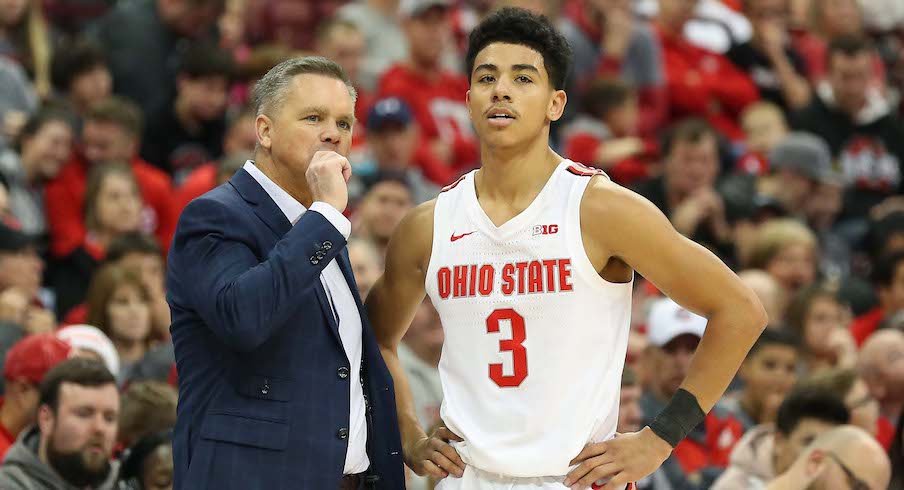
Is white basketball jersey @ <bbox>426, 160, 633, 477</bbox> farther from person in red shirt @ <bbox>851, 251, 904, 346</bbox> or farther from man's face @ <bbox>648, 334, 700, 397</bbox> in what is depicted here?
person in red shirt @ <bbox>851, 251, 904, 346</bbox>

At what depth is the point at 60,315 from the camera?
8.88 metres

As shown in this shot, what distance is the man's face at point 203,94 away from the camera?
1030 cm

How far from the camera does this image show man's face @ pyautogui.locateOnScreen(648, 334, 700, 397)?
7695 millimetres

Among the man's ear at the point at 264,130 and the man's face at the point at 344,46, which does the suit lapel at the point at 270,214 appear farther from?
the man's face at the point at 344,46

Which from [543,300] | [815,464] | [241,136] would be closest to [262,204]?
[543,300]

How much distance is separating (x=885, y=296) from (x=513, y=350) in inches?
229

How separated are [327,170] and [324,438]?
2.53 feet

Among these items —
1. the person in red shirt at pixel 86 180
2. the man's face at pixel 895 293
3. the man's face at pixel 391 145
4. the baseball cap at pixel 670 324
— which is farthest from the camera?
the man's face at pixel 391 145

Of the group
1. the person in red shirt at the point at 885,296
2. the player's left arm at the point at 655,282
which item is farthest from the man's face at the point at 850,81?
the player's left arm at the point at 655,282

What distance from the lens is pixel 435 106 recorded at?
11.1 m

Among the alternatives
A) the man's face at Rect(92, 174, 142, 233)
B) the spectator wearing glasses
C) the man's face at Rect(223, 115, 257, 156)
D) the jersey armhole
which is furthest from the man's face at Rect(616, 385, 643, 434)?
the man's face at Rect(223, 115, 257, 156)

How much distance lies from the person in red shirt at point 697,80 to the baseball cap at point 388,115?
3.32 meters

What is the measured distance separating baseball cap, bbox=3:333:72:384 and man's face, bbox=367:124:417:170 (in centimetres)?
352

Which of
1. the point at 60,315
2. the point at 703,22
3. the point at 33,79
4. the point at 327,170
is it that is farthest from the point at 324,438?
the point at 703,22
